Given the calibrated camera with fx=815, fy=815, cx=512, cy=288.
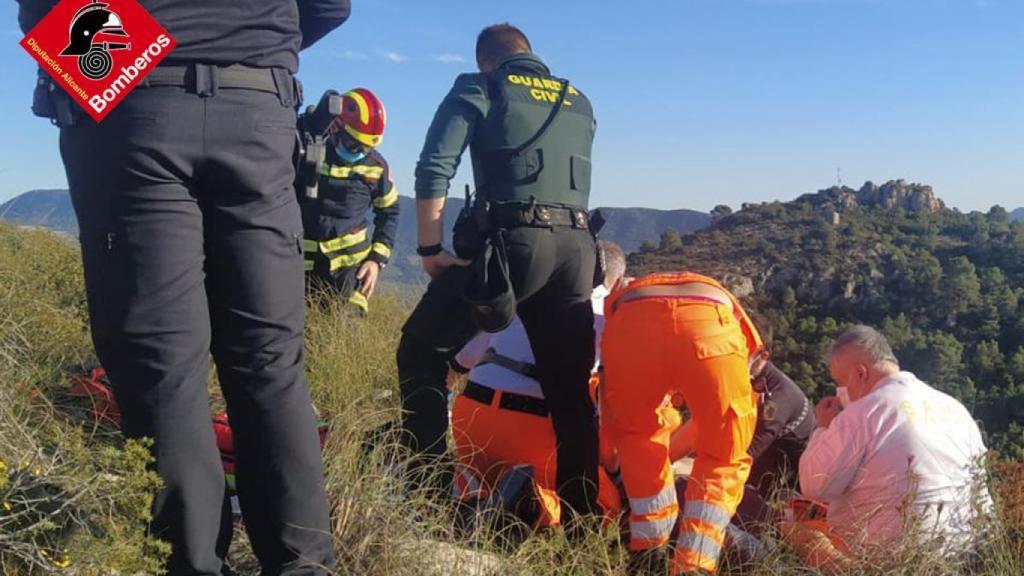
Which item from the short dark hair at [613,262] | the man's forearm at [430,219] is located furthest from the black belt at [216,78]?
the short dark hair at [613,262]

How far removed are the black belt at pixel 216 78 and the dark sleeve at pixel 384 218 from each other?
3.36 m

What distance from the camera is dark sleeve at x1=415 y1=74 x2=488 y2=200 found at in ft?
8.97

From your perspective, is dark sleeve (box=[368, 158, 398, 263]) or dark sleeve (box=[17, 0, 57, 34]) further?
dark sleeve (box=[368, 158, 398, 263])

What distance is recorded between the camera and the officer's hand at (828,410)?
11.1 feet

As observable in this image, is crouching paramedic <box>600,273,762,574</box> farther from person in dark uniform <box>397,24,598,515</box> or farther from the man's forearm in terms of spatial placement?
the man's forearm

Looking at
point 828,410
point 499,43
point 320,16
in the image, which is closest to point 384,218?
point 499,43

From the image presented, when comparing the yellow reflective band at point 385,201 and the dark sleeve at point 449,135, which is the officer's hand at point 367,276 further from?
the dark sleeve at point 449,135

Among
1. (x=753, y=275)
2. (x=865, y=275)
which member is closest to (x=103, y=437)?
(x=753, y=275)

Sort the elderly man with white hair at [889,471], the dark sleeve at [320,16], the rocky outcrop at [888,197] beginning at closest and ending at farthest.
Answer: the dark sleeve at [320,16], the elderly man with white hair at [889,471], the rocky outcrop at [888,197]

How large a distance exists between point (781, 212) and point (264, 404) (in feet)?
93.6

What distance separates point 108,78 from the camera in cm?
151

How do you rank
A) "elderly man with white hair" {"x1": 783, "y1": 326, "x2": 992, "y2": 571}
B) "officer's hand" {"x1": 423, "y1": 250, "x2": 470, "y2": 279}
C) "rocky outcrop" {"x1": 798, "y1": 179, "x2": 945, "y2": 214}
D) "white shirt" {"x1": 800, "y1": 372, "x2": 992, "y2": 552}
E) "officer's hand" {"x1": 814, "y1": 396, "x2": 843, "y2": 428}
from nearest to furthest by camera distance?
"elderly man with white hair" {"x1": 783, "y1": 326, "x2": 992, "y2": 571}, "white shirt" {"x1": 800, "y1": 372, "x2": 992, "y2": 552}, "officer's hand" {"x1": 423, "y1": 250, "x2": 470, "y2": 279}, "officer's hand" {"x1": 814, "y1": 396, "x2": 843, "y2": 428}, "rocky outcrop" {"x1": 798, "y1": 179, "x2": 945, "y2": 214}

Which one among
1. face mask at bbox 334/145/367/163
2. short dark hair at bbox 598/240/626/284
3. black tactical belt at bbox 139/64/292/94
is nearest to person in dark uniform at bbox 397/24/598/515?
short dark hair at bbox 598/240/626/284

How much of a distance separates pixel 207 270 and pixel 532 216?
4.14 feet
